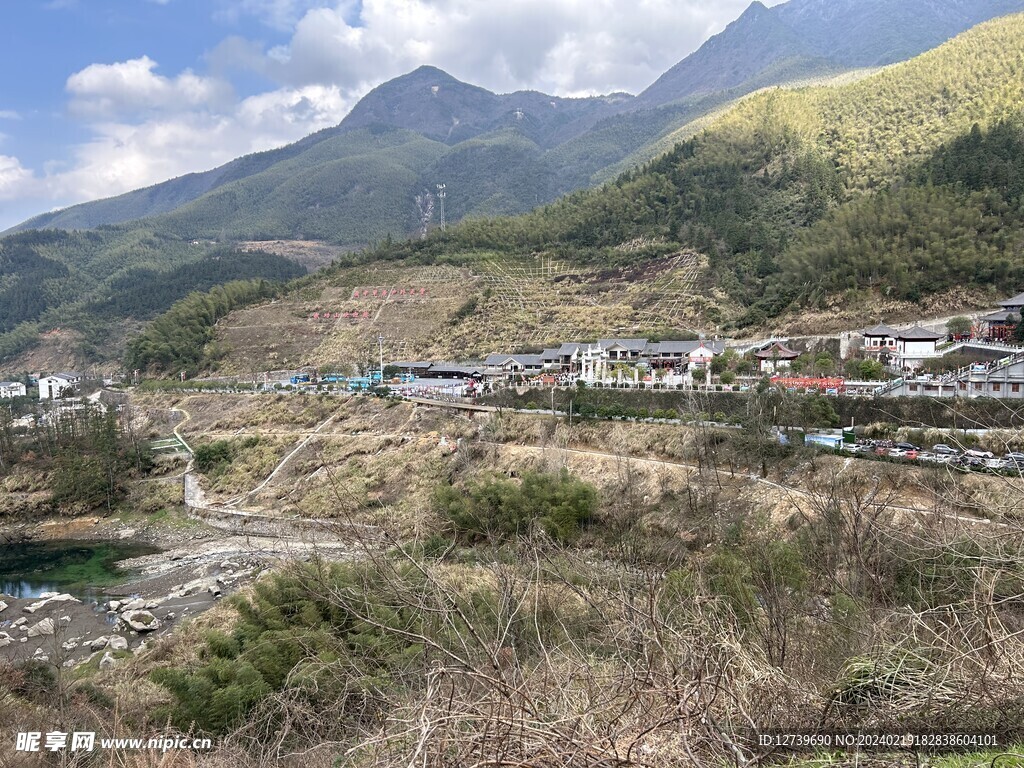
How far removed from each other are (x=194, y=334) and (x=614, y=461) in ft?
132

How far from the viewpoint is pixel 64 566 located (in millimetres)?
21219

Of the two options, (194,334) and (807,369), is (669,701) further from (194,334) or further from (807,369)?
(194,334)

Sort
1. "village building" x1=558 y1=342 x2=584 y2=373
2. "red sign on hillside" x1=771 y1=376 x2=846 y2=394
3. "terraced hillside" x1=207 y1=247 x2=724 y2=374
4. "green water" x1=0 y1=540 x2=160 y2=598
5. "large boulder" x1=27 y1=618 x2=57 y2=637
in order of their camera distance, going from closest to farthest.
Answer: "large boulder" x1=27 y1=618 x2=57 y2=637
"green water" x1=0 y1=540 x2=160 y2=598
"red sign on hillside" x1=771 y1=376 x2=846 y2=394
"village building" x1=558 y1=342 x2=584 y2=373
"terraced hillside" x1=207 y1=247 x2=724 y2=374

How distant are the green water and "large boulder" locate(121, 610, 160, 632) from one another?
3.78 meters

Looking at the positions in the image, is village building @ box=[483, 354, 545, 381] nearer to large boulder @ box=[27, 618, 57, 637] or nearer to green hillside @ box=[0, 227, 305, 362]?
large boulder @ box=[27, 618, 57, 637]

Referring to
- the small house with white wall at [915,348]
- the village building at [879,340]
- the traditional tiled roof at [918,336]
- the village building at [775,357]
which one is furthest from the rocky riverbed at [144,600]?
the village building at [879,340]

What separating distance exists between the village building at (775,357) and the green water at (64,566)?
2629cm

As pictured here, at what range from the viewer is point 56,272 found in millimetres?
96625

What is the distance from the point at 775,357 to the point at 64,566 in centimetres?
2968

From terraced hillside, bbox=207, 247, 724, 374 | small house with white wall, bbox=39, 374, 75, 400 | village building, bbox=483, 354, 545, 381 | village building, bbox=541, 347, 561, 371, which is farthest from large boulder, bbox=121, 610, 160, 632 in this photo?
small house with white wall, bbox=39, 374, 75, 400

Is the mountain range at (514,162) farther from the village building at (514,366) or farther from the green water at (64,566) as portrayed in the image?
the green water at (64,566)

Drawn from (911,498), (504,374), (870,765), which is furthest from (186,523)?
(870,765)

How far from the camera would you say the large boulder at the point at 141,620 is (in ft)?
49.3

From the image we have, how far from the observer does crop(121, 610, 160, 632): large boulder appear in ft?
49.3
